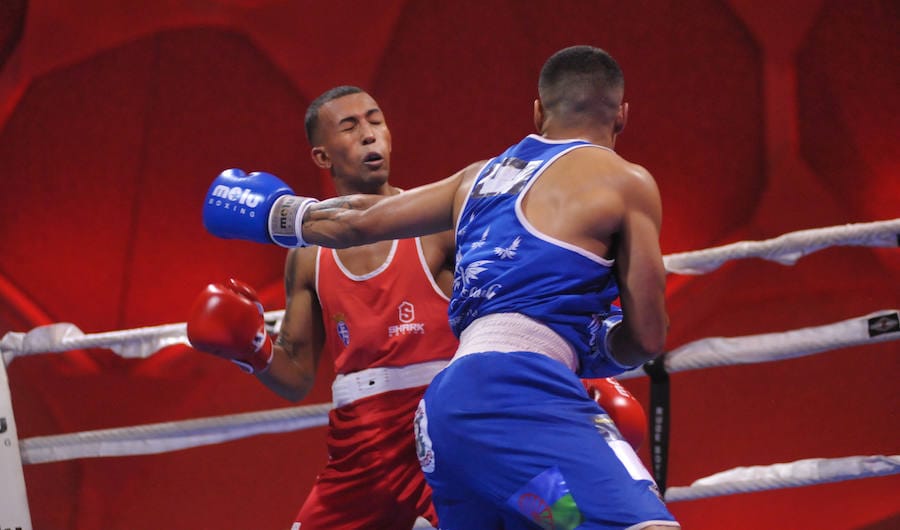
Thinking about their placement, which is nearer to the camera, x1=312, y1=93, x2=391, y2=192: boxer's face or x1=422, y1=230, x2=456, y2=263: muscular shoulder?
x1=422, y1=230, x2=456, y2=263: muscular shoulder

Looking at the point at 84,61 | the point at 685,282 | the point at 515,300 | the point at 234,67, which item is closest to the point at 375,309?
the point at 515,300

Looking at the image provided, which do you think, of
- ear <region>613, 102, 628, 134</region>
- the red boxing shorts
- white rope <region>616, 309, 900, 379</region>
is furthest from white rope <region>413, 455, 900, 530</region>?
ear <region>613, 102, 628, 134</region>

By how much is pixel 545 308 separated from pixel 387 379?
0.72 m

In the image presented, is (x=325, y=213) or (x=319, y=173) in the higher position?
(x=319, y=173)

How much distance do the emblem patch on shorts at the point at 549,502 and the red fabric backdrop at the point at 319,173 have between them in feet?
7.83

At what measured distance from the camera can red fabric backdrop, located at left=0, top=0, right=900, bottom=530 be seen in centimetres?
365

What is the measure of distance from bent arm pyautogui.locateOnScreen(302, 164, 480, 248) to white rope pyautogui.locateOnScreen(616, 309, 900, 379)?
0.92 m

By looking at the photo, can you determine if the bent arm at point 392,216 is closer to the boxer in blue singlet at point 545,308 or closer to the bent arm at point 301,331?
the boxer in blue singlet at point 545,308

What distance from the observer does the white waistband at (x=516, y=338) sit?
1.52 meters

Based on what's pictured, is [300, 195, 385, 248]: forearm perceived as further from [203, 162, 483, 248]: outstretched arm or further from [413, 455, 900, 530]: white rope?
[413, 455, 900, 530]: white rope

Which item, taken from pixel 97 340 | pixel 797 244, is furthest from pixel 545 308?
pixel 97 340

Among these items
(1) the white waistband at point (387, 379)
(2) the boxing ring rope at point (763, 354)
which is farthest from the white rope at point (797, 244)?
(1) the white waistband at point (387, 379)

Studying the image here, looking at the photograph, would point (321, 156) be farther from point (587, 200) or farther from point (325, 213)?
point (587, 200)

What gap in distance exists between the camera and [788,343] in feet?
7.75
